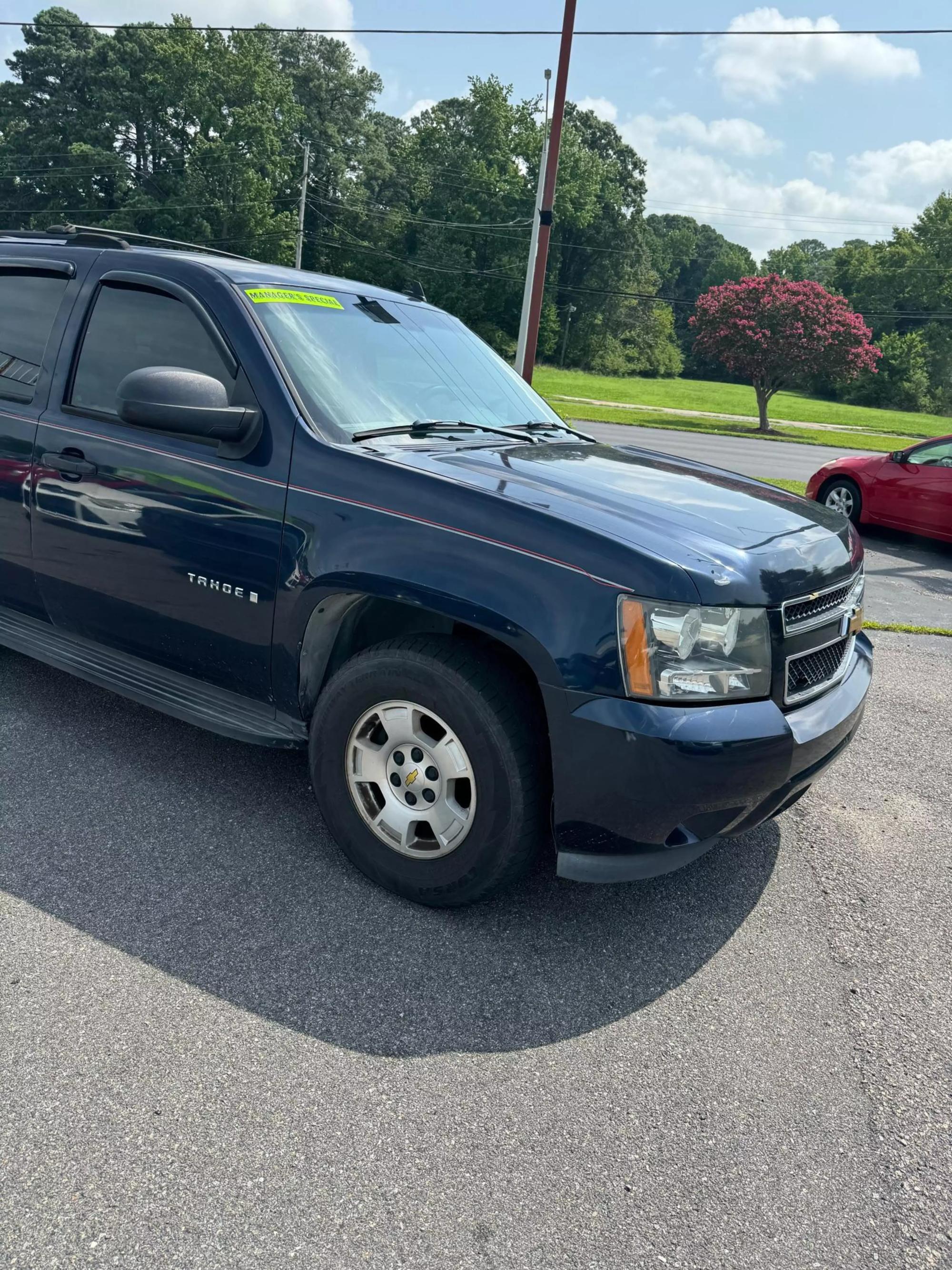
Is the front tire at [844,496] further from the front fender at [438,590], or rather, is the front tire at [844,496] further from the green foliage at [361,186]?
the green foliage at [361,186]

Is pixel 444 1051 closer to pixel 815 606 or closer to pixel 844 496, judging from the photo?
pixel 815 606

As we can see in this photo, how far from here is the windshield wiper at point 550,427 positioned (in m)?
4.09

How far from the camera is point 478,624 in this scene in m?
2.77

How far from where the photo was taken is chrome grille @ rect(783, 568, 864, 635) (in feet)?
9.56

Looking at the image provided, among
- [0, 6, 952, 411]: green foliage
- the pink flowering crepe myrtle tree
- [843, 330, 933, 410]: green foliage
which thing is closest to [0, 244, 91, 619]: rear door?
the pink flowering crepe myrtle tree

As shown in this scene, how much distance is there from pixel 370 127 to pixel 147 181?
19.3 m

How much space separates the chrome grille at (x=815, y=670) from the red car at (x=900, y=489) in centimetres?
833

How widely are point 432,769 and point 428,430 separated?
1324 millimetres

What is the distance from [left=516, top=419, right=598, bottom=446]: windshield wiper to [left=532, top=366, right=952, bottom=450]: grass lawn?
30.2 metres

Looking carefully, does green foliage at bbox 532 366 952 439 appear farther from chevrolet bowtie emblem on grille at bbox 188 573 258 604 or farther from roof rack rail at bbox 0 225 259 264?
chevrolet bowtie emblem on grille at bbox 188 573 258 604

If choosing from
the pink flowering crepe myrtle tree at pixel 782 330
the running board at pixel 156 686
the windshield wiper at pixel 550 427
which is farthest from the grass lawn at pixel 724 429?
the running board at pixel 156 686

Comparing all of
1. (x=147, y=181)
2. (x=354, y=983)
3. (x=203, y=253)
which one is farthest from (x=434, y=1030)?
(x=147, y=181)

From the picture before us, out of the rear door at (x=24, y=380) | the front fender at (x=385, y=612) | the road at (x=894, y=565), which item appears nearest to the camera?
the front fender at (x=385, y=612)

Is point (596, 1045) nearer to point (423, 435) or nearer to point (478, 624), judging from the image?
point (478, 624)
